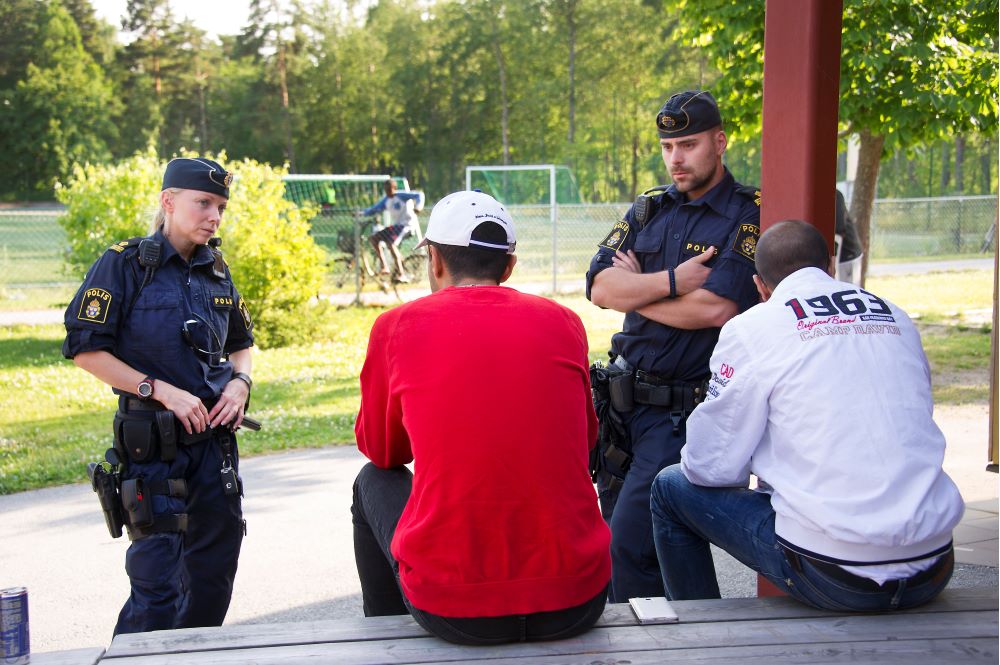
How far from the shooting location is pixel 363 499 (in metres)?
3.24

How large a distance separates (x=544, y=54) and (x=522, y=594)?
2295 inches

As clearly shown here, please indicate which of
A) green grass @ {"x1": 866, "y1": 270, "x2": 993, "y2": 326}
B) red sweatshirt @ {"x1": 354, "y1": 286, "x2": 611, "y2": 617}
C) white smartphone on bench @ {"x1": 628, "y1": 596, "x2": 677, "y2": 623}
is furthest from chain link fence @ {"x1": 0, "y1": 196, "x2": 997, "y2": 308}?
red sweatshirt @ {"x1": 354, "y1": 286, "x2": 611, "y2": 617}

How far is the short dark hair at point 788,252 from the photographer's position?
3074 millimetres

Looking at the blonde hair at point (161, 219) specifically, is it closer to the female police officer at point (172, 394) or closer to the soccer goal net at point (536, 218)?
the female police officer at point (172, 394)

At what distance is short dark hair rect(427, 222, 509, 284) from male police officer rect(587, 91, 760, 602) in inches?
47.4

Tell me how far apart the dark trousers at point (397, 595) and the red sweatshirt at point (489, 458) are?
48 millimetres

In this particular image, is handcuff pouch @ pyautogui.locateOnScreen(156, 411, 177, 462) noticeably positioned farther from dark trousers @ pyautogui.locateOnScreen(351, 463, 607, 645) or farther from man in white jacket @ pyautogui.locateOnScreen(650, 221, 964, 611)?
man in white jacket @ pyautogui.locateOnScreen(650, 221, 964, 611)

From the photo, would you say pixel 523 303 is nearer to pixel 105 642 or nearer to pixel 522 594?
pixel 522 594

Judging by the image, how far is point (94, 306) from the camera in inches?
139

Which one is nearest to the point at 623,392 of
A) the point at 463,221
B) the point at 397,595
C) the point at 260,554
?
the point at 397,595

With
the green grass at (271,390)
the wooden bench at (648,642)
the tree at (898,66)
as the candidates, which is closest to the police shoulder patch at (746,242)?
the wooden bench at (648,642)

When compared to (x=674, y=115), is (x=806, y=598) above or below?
below

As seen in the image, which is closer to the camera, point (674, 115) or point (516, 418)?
point (516, 418)

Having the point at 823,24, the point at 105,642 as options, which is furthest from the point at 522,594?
the point at 105,642
